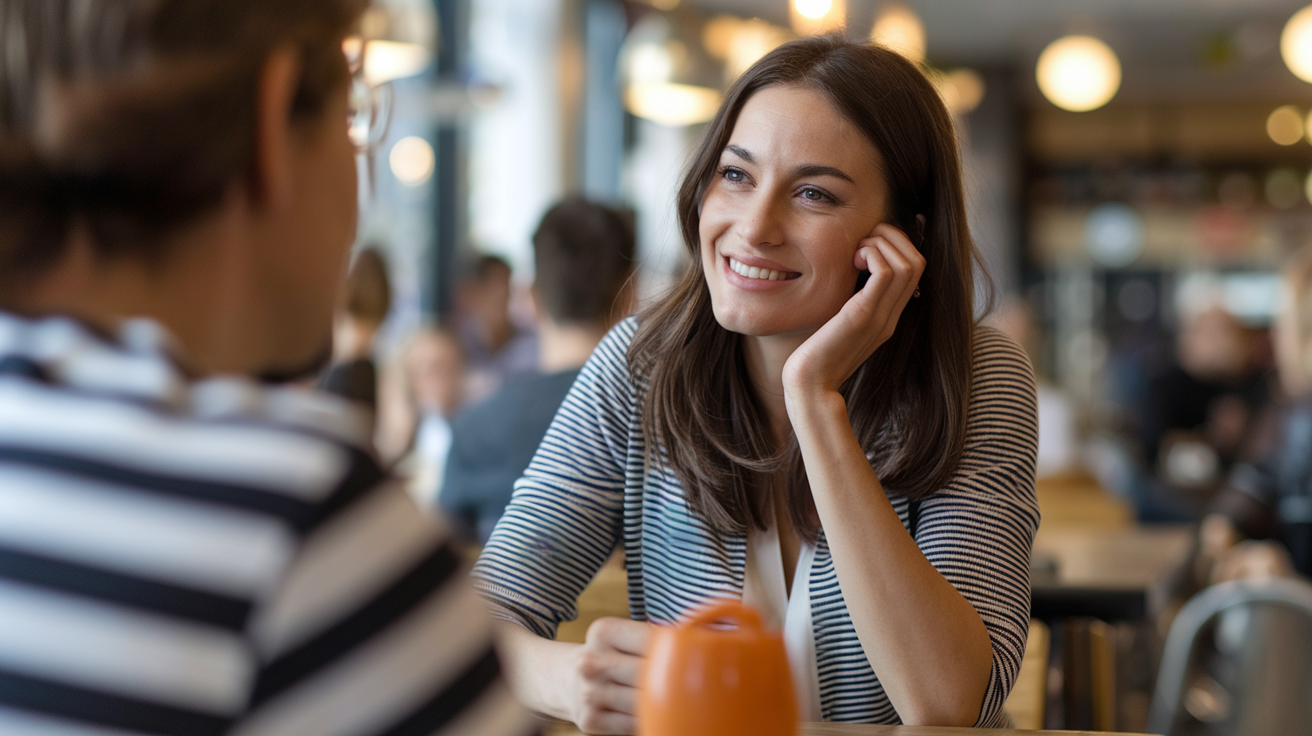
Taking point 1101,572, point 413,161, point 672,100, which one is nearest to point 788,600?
point 1101,572

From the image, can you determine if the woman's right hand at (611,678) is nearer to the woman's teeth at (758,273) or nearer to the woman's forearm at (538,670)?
the woman's forearm at (538,670)

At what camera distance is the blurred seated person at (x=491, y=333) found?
4.63 meters

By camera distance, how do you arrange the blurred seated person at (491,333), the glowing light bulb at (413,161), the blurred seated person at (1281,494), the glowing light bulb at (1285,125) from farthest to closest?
the glowing light bulb at (1285,125) < the glowing light bulb at (413,161) < the blurred seated person at (491,333) < the blurred seated person at (1281,494)

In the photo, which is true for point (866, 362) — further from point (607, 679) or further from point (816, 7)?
point (816, 7)

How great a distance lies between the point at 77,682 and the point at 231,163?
0.24 meters

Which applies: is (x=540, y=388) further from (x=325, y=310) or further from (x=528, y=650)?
(x=325, y=310)

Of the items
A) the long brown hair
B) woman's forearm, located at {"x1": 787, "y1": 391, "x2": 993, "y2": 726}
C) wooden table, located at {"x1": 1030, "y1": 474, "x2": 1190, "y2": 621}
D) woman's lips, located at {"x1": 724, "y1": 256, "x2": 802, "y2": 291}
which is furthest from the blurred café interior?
woman's forearm, located at {"x1": 787, "y1": 391, "x2": 993, "y2": 726}

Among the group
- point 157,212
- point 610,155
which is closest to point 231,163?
point 157,212

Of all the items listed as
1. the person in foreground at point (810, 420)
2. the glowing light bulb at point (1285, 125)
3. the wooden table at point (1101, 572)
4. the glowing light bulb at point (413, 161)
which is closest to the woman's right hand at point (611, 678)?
the person in foreground at point (810, 420)

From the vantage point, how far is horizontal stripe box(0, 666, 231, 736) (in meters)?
0.46

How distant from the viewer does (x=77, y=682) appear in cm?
47

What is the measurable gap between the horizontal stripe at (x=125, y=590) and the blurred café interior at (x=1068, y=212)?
0.33 m

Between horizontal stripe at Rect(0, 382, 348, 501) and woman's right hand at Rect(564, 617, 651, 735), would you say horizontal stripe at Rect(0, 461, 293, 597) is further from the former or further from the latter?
woman's right hand at Rect(564, 617, 651, 735)

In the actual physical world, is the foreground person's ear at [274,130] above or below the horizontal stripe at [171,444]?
above
